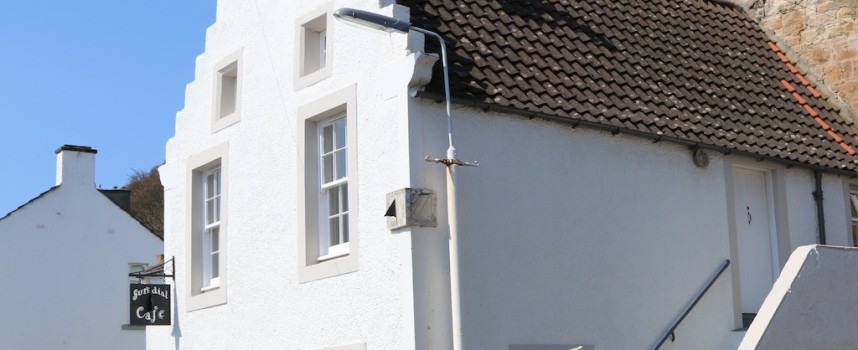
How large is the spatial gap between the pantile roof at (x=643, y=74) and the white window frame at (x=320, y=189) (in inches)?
47.9

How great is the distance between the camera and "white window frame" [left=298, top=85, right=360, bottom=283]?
1323 centimetres

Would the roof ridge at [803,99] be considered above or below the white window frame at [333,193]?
above

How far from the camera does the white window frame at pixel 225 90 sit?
1591 centimetres

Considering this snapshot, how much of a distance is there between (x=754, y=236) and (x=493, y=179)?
14.9ft

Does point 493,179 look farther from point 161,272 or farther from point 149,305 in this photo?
point 161,272

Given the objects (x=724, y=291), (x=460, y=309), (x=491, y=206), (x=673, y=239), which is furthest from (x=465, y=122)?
(x=724, y=291)

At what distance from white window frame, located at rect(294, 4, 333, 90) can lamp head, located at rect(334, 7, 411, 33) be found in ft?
7.26

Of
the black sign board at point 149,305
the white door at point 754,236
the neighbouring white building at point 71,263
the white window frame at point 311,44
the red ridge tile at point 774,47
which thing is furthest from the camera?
the neighbouring white building at point 71,263

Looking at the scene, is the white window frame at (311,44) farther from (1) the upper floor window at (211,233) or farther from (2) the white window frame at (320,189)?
(1) the upper floor window at (211,233)

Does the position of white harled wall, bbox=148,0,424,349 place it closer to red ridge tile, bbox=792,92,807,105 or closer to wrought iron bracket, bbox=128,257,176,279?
wrought iron bracket, bbox=128,257,176,279

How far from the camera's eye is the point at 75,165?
26375mm

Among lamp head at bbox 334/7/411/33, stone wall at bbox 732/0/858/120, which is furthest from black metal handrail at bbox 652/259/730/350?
lamp head at bbox 334/7/411/33

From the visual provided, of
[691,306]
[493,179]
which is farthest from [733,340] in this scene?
[493,179]

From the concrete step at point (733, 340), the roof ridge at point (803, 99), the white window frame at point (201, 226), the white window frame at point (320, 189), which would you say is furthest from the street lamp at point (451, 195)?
the roof ridge at point (803, 99)
